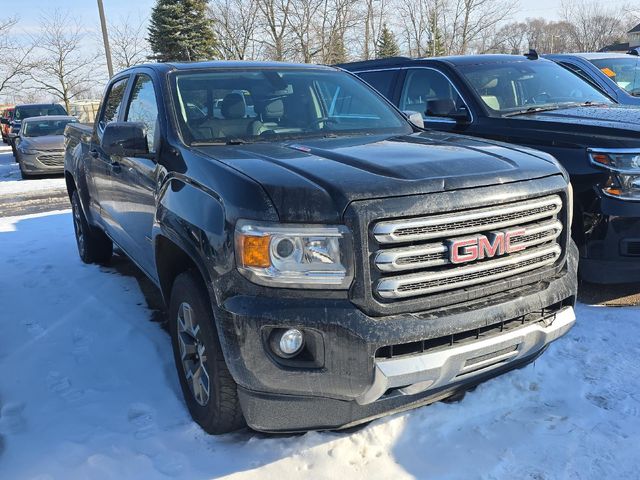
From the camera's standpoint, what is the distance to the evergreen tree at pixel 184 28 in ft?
106

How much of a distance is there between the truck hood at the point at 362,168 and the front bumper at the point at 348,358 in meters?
0.40

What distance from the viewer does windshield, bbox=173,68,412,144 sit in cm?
340

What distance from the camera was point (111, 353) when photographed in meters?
3.85

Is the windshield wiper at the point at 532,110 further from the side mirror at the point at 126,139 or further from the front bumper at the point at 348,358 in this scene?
the side mirror at the point at 126,139

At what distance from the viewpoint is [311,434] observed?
2904mm

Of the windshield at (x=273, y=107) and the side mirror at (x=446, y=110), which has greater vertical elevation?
the windshield at (x=273, y=107)

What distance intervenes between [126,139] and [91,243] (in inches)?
115

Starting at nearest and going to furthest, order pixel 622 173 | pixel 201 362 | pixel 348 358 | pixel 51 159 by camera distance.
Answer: pixel 348 358
pixel 201 362
pixel 622 173
pixel 51 159

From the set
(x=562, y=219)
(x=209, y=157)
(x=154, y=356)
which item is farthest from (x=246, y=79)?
(x=562, y=219)

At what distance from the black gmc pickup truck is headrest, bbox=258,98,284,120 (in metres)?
0.42

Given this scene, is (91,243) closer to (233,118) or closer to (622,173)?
(233,118)

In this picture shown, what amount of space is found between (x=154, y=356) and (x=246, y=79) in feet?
6.10

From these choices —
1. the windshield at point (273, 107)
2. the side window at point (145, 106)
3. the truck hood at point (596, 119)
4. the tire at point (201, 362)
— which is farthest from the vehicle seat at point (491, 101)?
the tire at point (201, 362)

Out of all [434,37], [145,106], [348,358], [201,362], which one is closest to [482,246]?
[348,358]
